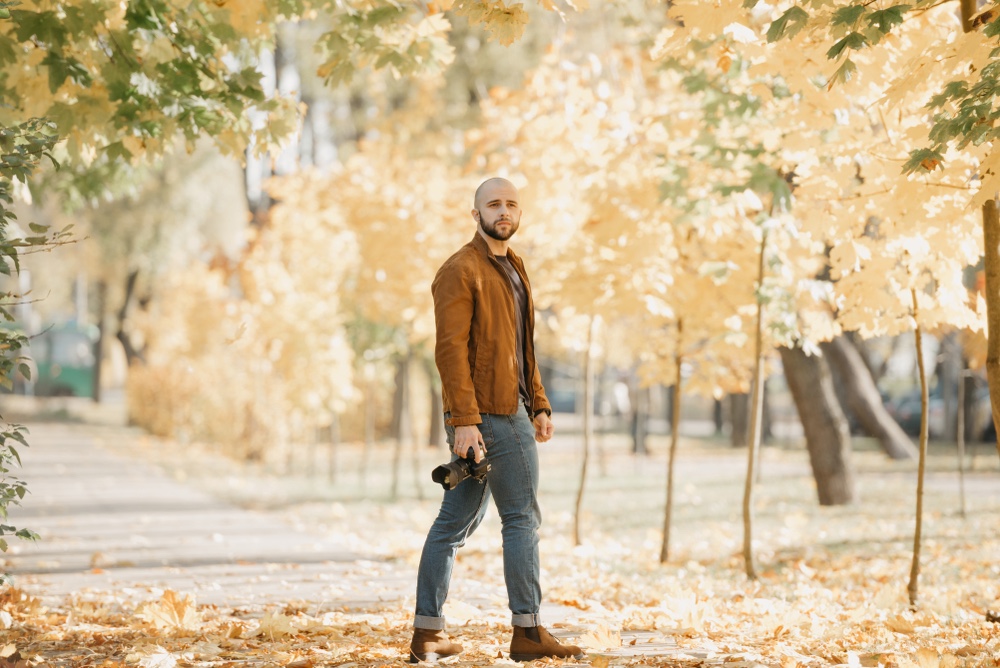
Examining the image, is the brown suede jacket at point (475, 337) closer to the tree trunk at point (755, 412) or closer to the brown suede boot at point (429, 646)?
the brown suede boot at point (429, 646)

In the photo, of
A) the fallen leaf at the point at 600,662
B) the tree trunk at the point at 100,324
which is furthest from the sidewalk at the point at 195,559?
the tree trunk at the point at 100,324

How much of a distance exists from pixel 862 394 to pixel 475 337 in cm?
1290

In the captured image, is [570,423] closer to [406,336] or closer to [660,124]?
[406,336]

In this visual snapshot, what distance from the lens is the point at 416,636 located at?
4105 mm

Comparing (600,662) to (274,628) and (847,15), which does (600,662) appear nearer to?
(274,628)

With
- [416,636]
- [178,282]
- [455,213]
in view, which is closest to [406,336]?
[455,213]

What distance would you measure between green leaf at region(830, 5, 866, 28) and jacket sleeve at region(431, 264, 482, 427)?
1.71m

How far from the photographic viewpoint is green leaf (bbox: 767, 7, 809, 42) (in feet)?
12.7

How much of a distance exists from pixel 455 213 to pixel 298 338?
6202mm

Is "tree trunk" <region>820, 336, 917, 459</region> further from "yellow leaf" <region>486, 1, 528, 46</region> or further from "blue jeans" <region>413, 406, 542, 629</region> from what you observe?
"blue jeans" <region>413, 406, 542, 629</region>

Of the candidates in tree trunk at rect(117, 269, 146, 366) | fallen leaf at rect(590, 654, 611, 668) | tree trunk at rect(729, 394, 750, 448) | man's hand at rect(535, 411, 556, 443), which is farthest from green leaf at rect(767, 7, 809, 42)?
tree trunk at rect(117, 269, 146, 366)

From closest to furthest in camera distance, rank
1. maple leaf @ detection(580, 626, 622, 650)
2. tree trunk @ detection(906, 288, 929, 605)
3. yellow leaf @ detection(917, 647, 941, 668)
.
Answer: yellow leaf @ detection(917, 647, 941, 668) < maple leaf @ detection(580, 626, 622, 650) < tree trunk @ detection(906, 288, 929, 605)

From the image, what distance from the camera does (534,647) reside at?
4.03m

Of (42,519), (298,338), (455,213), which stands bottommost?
(42,519)
